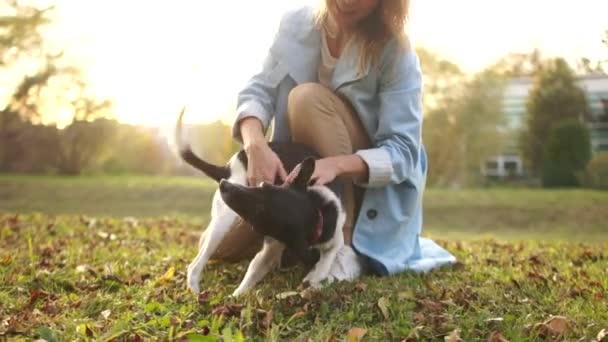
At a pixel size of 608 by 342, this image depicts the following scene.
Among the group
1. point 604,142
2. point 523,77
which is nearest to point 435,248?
point 604,142

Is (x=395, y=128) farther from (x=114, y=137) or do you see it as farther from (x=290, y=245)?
(x=114, y=137)

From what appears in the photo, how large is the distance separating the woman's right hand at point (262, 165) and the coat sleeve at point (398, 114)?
477 millimetres

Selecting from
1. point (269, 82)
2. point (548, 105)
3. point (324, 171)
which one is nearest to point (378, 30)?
point (269, 82)

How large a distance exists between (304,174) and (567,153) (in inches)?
478

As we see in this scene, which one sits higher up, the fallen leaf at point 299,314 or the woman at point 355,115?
the woman at point 355,115

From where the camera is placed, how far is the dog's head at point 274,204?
2.75 meters

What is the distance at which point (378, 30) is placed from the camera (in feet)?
11.1

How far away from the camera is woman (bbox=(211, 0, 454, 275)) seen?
331cm

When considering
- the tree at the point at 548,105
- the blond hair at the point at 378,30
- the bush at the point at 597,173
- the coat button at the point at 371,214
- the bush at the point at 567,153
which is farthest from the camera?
the tree at the point at 548,105

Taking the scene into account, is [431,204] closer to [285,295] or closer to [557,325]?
[285,295]

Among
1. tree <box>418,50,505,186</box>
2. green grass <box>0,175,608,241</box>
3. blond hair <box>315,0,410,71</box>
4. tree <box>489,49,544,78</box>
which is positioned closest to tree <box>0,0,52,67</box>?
green grass <box>0,175,608,241</box>

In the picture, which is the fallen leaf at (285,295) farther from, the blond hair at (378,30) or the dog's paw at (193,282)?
the blond hair at (378,30)

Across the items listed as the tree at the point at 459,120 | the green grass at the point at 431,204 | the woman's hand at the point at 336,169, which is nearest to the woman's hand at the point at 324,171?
the woman's hand at the point at 336,169

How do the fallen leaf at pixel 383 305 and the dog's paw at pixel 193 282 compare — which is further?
the dog's paw at pixel 193 282
